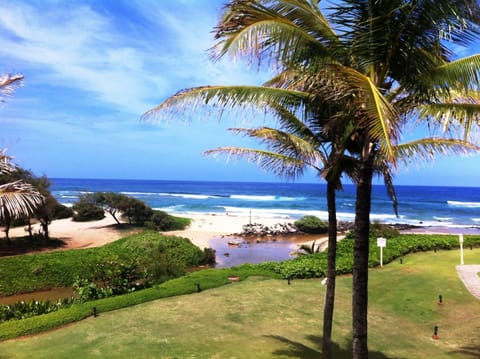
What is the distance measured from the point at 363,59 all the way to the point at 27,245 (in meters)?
23.8

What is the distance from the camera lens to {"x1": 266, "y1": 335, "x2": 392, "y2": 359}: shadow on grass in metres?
7.13

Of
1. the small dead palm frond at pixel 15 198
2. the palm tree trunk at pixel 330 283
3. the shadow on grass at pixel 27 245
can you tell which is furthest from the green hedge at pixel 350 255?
the shadow on grass at pixel 27 245

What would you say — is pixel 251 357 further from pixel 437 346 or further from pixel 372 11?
pixel 372 11

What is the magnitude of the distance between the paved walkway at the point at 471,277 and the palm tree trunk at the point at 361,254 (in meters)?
8.38

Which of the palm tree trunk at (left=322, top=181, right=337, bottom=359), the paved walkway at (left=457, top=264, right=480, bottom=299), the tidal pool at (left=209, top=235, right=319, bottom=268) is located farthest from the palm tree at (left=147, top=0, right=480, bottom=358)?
the tidal pool at (left=209, top=235, right=319, bottom=268)

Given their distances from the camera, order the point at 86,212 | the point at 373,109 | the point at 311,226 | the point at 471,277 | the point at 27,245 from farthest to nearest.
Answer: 1. the point at 311,226
2. the point at 86,212
3. the point at 27,245
4. the point at 471,277
5. the point at 373,109

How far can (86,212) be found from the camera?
3425 centimetres

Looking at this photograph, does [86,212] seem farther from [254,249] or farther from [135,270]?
[135,270]

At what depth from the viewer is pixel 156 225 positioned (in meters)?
33.9

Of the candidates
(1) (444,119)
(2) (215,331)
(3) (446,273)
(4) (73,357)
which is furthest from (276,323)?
(3) (446,273)

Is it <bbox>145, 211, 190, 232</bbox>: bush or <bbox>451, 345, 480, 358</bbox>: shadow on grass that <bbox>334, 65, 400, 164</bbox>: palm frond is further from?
<bbox>145, 211, 190, 232</bbox>: bush

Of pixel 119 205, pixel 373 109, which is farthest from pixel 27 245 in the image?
pixel 373 109

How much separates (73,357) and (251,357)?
10.7 ft

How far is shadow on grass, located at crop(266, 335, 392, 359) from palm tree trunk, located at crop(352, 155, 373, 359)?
2.19m
